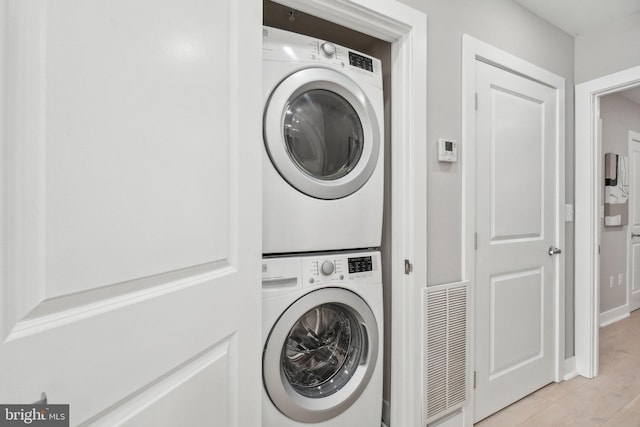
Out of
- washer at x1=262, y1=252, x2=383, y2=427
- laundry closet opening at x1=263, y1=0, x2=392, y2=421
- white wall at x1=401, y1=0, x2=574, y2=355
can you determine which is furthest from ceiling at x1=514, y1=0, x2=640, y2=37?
washer at x1=262, y1=252, x2=383, y2=427

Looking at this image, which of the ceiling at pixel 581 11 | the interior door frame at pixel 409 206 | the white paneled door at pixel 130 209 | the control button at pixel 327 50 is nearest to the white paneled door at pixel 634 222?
the ceiling at pixel 581 11

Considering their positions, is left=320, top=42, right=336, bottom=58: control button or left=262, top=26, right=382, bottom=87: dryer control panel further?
left=320, top=42, right=336, bottom=58: control button

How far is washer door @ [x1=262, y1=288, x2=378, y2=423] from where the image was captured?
1.25m

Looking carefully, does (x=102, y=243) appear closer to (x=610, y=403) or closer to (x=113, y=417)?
(x=113, y=417)

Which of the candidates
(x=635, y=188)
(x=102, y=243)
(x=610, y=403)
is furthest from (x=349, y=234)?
(x=635, y=188)

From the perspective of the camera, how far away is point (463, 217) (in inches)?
68.4

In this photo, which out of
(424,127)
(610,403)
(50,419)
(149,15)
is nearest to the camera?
(50,419)

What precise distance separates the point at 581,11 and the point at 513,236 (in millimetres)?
1559

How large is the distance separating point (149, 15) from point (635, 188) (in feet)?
17.1

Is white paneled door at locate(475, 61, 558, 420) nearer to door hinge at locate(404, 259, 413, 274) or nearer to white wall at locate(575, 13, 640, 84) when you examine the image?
white wall at locate(575, 13, 640, 84)

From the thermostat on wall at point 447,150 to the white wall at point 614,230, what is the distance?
288 cm

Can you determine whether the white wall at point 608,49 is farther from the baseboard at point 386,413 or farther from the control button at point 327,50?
the baseboard at point 386,413

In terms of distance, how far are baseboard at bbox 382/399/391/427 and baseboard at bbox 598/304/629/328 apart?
3.10 meters

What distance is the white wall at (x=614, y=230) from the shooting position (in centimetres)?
343
